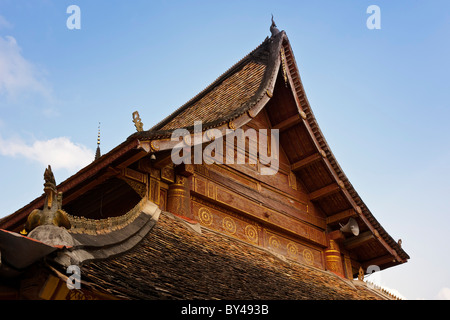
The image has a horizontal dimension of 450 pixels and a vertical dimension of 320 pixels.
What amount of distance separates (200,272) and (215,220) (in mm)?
2542

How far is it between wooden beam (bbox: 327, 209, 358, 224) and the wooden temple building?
0.03 meters

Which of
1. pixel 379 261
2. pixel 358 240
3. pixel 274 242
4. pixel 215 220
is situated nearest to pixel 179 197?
pixel 215 220

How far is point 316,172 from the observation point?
11.6 meters

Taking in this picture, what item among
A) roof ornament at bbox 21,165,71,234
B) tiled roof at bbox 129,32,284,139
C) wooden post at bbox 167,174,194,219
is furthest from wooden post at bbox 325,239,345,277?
roof ornament at bbox 21,165,71,234

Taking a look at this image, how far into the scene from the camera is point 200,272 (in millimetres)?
6641

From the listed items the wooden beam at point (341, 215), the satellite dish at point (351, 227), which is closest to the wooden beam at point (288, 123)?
the wooden beam at point (341, 215)

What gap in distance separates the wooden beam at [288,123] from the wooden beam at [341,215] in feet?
6.71

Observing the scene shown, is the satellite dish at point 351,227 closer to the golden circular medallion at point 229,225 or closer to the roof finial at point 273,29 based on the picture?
the golden circular medallion at point 229,225

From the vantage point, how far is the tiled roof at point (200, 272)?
5.48 metres

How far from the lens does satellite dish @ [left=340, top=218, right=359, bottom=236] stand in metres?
11.4
